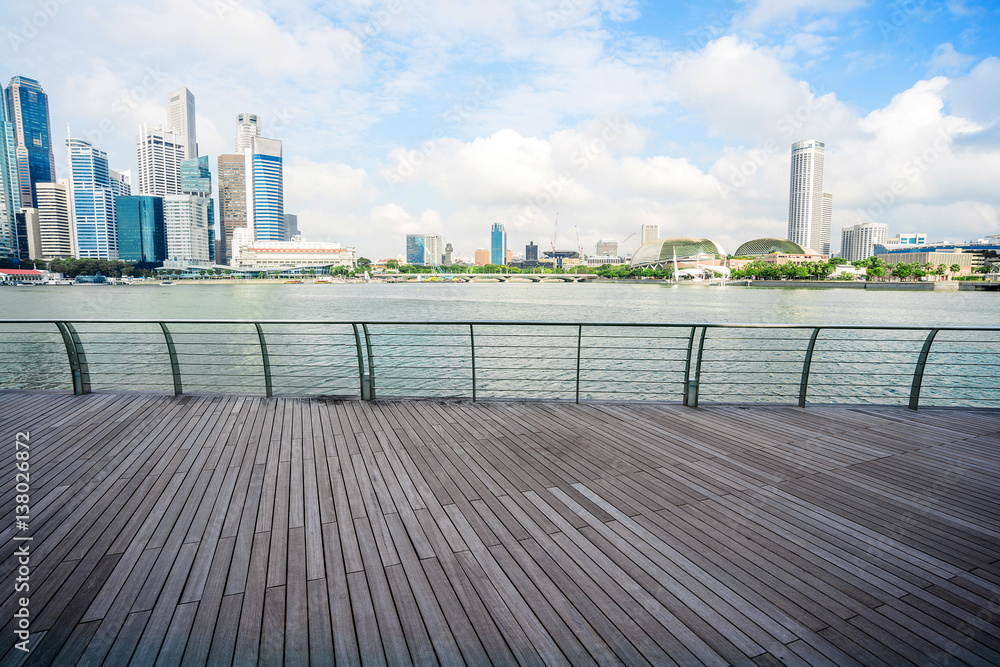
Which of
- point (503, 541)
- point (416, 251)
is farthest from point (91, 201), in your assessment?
point (503, 541)

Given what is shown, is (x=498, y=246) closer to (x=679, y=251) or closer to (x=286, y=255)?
(x=679, y=251)

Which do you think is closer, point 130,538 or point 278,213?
point 130,538

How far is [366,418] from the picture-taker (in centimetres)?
459

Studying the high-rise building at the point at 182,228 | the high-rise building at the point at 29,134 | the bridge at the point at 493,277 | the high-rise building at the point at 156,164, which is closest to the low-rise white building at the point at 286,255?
the high-rise building at the point at 182,228

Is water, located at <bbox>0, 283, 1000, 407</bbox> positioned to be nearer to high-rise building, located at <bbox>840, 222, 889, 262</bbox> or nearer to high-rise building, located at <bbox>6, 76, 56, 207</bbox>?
high-rise building, located at <bbox>6, 76, 56, 207</bbox>

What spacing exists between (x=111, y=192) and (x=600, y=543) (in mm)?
160967

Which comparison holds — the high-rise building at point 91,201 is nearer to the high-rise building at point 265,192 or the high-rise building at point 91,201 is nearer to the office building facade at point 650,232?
the high-rise building at point 265,192

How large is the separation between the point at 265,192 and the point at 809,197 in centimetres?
16954

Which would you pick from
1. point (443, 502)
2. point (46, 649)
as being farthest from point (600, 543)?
point (46, 649)

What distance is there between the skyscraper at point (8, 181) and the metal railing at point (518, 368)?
135 metres

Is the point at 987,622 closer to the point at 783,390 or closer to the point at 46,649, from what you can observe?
the point at 46,649

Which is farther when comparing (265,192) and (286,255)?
(265,192)

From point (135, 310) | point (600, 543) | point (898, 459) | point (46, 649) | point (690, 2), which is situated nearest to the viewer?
point (46, 649)

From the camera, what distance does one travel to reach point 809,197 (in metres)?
93.6
